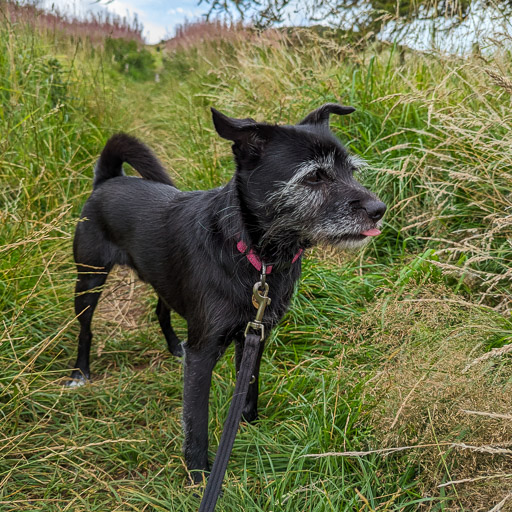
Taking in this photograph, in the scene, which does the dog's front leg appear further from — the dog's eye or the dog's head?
the dog's eye

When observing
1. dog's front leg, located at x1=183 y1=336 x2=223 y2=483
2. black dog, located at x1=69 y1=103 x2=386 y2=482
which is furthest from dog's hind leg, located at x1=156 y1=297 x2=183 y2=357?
dog's front leg, located at x1=183 y1=336 x2=223 y2=483

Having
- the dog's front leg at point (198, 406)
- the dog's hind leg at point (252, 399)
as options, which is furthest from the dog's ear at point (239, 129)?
the dog's hind leg at point (252, 399)

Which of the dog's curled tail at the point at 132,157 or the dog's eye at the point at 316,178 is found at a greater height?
the dog's eye at the point at 316,178

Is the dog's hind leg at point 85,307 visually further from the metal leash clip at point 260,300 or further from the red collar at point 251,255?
the metal leash clip at point 260,300

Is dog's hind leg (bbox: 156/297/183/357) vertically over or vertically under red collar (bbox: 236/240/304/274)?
under

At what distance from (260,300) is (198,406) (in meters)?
0.67

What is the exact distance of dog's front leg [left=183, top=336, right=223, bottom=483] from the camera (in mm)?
2238

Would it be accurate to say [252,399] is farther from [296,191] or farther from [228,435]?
[296,191]

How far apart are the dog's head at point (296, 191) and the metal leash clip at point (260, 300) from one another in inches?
9.1

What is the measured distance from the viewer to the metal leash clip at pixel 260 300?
78.6 inches

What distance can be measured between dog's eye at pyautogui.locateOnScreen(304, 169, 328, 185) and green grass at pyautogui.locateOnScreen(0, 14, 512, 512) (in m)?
0.70

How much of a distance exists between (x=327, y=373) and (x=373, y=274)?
1022 mm

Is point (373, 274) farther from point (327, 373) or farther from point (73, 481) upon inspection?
point (73, 481)

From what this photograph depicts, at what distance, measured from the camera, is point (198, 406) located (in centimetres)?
225
